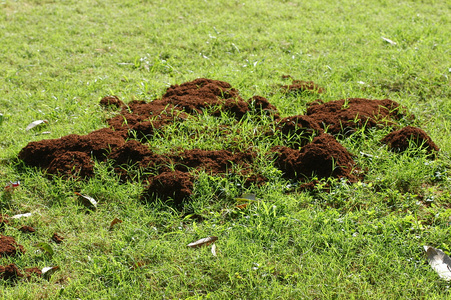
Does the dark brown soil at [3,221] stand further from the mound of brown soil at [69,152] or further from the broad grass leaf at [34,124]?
the broad grass leaf at [34,124]

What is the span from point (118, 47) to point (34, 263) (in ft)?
14.3

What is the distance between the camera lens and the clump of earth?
3.86 m

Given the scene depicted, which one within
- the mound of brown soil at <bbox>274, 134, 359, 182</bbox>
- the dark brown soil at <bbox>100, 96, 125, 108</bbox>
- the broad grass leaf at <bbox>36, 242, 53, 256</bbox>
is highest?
the mound of brown soil at <bbox>274, 134, 359, 182</bbox>

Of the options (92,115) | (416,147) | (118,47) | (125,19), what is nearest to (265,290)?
(416,147)

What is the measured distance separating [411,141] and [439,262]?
1.35 metres

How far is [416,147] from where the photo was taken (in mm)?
4031

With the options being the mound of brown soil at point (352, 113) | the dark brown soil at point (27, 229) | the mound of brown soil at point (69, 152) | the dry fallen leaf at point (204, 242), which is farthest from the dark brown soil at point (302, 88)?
the dark brown soil at point (27, 229)

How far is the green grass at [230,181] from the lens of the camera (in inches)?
116

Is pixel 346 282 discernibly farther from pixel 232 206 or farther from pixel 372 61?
pixel 372 61

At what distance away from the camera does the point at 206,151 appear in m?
4.09

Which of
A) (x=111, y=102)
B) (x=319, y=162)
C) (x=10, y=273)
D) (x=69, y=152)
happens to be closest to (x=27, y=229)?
(x=10, y=273)

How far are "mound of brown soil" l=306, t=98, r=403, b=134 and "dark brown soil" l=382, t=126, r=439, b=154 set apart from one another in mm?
320

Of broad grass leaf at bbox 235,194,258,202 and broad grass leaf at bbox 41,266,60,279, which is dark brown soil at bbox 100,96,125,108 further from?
broad grass leaf at bbox 41,266,60,279

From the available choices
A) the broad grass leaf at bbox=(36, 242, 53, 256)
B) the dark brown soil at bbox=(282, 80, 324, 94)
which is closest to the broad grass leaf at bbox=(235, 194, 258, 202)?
the broad grass leaf at bbox=(36, 242, 53, 256)
